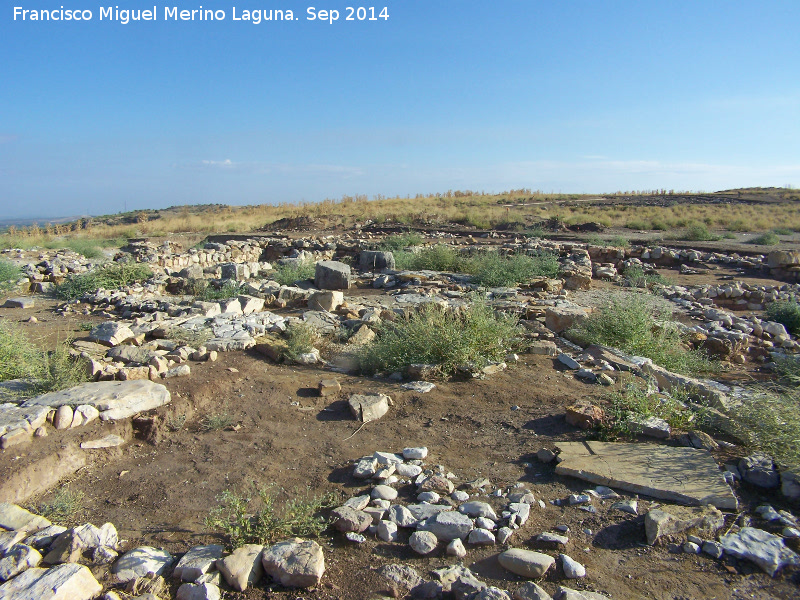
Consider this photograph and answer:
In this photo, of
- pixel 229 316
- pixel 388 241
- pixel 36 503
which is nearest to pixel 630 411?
pixel 36 503

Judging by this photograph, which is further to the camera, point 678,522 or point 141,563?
point 678,522

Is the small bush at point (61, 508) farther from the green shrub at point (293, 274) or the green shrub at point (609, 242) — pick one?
the green shrub at point (609, 242)

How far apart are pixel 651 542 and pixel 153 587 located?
94.5 inches

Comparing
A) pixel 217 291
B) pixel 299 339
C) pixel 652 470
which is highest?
pixel 217 291

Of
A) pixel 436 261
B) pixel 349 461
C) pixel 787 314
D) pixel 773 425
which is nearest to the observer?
pixel 773 425

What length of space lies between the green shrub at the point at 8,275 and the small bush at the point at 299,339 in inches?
277

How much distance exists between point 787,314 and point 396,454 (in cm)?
777

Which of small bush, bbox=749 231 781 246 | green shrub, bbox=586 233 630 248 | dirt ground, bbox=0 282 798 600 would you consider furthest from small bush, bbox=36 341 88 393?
small bush, bbox=749 231 781 246

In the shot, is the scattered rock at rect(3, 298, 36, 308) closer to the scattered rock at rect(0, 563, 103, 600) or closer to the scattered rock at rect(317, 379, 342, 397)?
the scattered rock at rect(317, 379, 342, 397)

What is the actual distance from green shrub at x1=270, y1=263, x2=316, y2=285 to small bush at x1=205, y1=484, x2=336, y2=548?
7.69 m

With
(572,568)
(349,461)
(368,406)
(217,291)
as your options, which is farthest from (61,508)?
(217,291)

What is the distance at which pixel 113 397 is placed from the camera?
4.11m

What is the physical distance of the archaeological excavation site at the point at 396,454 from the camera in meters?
2.41

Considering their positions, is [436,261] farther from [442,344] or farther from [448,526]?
[448,526]
